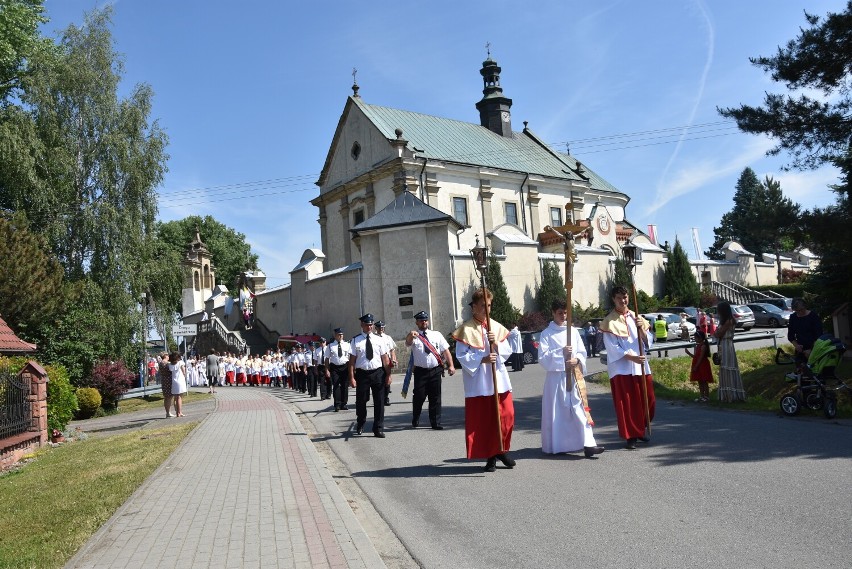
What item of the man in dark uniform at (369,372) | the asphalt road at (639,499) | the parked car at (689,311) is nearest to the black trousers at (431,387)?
the man in dark uniform at (369,372)

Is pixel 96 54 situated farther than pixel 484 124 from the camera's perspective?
No

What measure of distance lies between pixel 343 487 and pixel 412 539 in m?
2.36

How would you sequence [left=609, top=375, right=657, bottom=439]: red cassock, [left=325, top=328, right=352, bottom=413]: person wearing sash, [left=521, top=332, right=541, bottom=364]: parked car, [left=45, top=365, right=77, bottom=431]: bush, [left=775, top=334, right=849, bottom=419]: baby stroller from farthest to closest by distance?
[left=521, top=332, right=541, bottom=364]: parked car, [left=325, top=328, right=352, bottom=413]: person wearing sash, [left=45, top=365, right=77, bottom=431]: bush, [left=775, top=334, right=849, bottom=419]: baby stroller, [left=609, top=375, right=657, bottom=439]: red cassock

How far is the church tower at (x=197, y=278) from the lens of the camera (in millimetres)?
61469

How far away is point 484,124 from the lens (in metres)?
55.3

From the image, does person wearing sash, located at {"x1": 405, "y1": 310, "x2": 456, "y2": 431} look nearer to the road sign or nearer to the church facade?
the road sign

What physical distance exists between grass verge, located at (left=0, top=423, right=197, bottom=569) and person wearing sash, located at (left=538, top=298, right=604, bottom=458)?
16.3ft

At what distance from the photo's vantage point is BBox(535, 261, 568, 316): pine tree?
36938mm

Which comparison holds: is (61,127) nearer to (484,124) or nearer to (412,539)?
(412,539)

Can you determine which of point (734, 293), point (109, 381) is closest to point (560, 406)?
point (109, 381)

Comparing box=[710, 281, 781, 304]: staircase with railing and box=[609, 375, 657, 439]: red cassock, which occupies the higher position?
box=[710, 281, 781, 304]: staircase with railing

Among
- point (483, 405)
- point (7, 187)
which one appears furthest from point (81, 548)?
point (7, 187)

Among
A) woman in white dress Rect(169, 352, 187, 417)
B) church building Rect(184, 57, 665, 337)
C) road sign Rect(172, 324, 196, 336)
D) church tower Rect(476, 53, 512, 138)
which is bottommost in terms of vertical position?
woman in white dress Rect(169, 352, 187, 417)

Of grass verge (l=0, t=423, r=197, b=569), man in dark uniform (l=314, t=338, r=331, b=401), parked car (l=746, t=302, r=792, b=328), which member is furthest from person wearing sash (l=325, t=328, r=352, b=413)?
parked car (l=746, t=302, r=792, b=328)
